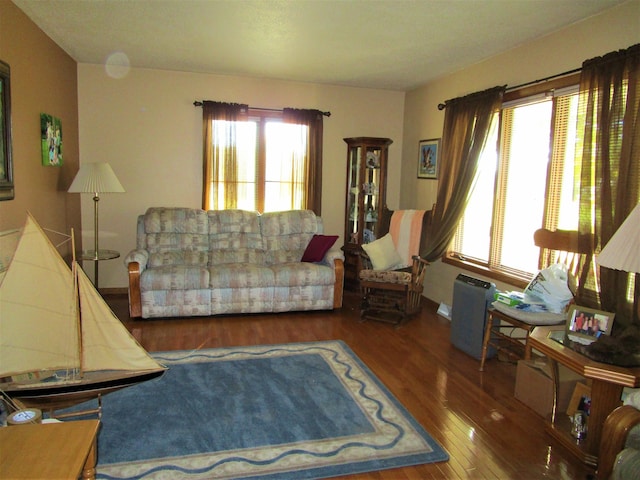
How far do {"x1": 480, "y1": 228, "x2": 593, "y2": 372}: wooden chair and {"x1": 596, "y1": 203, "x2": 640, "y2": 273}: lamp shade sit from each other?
89cm

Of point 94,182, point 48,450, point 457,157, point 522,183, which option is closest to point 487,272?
point 522,183

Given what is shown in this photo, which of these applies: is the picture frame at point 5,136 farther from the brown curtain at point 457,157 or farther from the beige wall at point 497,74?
the beige wall at point 497,74

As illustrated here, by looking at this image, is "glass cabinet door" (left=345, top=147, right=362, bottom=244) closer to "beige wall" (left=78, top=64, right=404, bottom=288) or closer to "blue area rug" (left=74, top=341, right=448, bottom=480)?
"beige wall" (left=78, top=64, right=404, bottom=288)

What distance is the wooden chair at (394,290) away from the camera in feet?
14.9

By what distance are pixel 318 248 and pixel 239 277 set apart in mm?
983

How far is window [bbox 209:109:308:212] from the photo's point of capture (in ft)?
17.6

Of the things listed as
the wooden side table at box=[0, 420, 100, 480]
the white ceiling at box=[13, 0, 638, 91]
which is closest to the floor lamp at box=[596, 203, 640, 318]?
the white ceiling at box=[13, 0, 638, 91]

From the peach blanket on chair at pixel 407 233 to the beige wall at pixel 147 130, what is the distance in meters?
1.88

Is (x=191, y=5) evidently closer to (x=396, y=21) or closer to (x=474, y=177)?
(x=396, y=21)

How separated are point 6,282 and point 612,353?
2935mm

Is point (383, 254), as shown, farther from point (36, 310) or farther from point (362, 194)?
point (36, 310)

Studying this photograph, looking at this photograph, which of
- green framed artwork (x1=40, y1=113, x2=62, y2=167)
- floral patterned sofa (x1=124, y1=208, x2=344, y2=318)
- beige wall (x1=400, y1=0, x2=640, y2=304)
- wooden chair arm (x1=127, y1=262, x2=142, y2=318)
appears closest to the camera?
beige wall (x1=400, y1=0, x2=640, y2=304)

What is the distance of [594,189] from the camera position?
9.87 feet

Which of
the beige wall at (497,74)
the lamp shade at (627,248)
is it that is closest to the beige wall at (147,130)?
the beige wall at (497,74)
